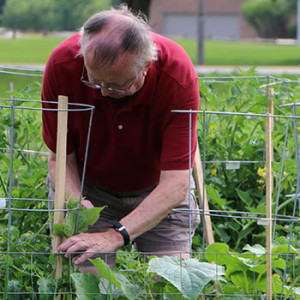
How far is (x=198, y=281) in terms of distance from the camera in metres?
2.73

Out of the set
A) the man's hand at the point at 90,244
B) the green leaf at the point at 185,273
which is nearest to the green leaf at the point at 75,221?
the man's hand at the point at 90,244

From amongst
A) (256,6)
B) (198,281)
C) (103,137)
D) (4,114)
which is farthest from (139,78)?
(256,6)

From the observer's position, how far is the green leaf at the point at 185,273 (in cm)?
271

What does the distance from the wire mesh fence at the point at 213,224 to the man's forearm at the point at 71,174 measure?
0.13 meters

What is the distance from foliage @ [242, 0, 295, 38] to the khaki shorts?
49594 millimetres

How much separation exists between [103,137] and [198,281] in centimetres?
74

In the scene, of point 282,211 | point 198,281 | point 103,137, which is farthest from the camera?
point 282,211

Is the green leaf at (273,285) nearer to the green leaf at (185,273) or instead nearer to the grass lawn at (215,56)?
the green leaf at (185,273)

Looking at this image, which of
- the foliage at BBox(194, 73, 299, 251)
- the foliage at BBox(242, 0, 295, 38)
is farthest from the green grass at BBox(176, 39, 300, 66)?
the foliage at BBox(242, 0, 295, 38)

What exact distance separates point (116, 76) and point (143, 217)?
1.71 ft

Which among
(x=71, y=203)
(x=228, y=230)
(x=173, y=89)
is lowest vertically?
(x=228, y=230)

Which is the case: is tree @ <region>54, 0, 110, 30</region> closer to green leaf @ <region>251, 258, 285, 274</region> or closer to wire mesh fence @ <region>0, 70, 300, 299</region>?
wire mesh fence @ <region>0, 70, 300, 299</region>

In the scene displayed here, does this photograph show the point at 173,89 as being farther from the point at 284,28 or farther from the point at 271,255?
the point at 284,28

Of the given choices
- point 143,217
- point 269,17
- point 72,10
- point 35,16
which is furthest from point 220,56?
point 269,17
